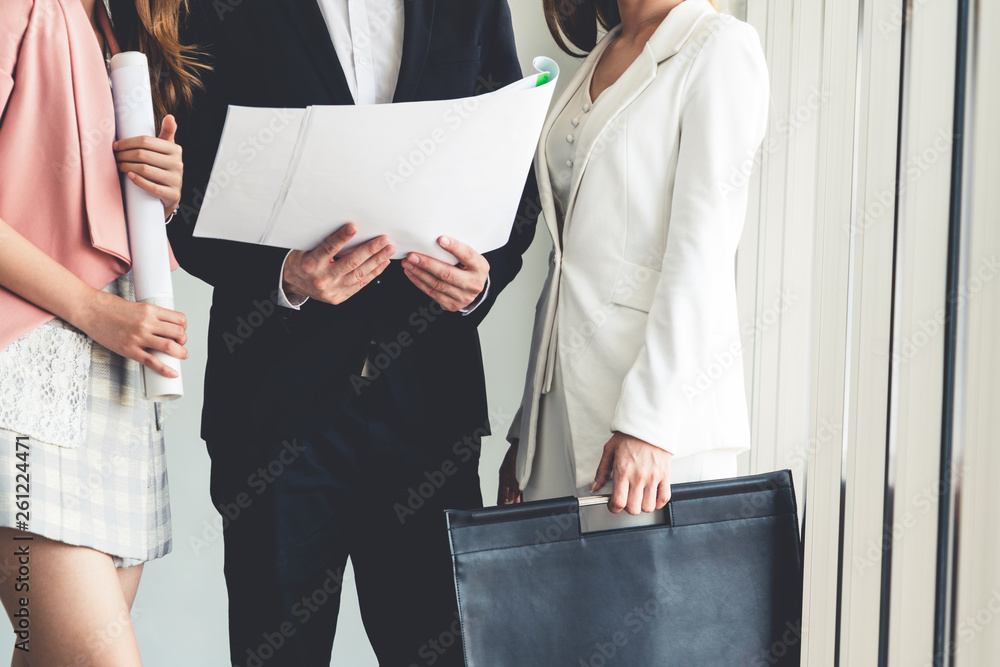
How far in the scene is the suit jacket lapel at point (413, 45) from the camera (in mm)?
1129

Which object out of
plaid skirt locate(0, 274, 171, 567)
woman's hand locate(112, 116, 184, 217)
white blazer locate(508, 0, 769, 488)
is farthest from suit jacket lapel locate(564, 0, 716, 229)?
plaid skirt locate(0, 274, 171, 567)

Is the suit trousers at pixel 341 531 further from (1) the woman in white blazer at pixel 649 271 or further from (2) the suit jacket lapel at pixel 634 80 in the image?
(2) the suit jacket lapel at pixel 634 80

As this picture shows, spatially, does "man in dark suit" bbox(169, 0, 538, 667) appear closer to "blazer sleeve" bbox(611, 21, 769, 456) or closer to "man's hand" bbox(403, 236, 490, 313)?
"man's hand" bbox(403, 236, 490, 313)

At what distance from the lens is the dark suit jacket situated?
1.12m

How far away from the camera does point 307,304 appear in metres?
1.17

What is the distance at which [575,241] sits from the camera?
109 cm

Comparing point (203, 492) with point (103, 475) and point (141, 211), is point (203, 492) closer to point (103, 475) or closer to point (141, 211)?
point (103, 475)

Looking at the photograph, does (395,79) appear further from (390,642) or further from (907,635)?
(907,635)

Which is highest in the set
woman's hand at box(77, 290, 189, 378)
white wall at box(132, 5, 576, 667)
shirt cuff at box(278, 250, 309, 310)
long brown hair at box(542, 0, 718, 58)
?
long brown hair at box(542, 0, 718, 58)

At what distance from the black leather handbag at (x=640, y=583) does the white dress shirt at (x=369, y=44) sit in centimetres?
40

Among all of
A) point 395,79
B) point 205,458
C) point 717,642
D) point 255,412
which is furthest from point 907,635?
point 205,458

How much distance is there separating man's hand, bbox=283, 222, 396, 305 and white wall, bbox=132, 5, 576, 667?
4.05 ft

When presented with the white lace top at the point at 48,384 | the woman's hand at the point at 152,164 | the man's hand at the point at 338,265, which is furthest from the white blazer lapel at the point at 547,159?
the white lace top at the point at 48,384

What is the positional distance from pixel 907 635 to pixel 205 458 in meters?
1.79
